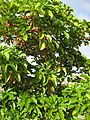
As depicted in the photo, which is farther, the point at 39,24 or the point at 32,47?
the point at 32,47

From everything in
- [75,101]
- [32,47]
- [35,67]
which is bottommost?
[75,101]

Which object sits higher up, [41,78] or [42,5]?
[42,5]

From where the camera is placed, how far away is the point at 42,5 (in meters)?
5.59

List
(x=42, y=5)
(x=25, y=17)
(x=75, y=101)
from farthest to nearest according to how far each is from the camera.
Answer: (x=25, y=17)
(x=42, y=5)
(x=75, y=101)

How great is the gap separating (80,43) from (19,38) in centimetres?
143

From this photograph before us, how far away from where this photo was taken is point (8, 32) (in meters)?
6.17

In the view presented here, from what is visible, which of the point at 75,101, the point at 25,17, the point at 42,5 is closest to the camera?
the point at 75,101

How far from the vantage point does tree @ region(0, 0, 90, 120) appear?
5.32 meters

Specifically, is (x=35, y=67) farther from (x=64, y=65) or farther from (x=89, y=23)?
(x=89, y=23)

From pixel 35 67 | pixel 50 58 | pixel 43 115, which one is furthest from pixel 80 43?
pixel 43 115

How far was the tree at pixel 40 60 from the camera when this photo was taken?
5.32m

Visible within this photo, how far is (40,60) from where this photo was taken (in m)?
6.70

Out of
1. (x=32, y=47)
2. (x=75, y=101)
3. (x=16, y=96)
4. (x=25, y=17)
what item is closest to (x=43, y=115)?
(x=16, y=96)

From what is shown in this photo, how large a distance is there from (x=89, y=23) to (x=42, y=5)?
1.54m
